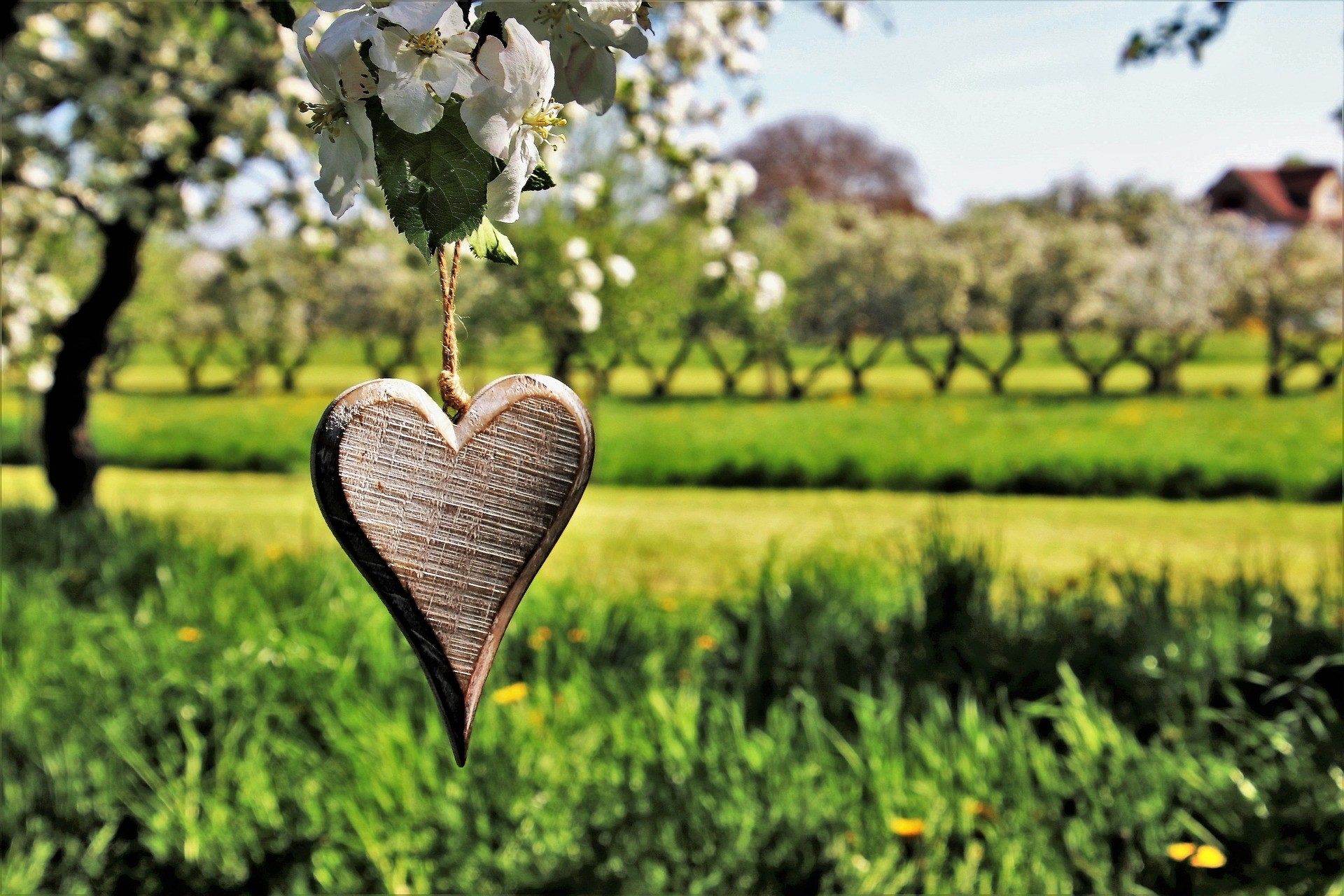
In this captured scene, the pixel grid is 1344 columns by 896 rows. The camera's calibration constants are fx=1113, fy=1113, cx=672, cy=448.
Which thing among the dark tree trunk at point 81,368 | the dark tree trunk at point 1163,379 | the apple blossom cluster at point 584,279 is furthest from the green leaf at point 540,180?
the dark tree trunk at point 1163,379

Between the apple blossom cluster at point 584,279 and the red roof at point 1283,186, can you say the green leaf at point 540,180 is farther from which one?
the red roof at point 1283,186

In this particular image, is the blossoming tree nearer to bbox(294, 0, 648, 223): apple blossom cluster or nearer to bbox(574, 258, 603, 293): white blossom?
bbox(294, 0, 648, 223): apple blossom cluster

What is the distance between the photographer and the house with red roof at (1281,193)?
A: 33594 mm

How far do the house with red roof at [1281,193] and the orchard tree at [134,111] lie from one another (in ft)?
110

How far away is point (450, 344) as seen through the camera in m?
0.80

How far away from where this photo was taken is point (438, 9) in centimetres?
73

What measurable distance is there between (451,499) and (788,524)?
8.59 m

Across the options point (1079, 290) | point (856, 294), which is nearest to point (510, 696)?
point (856, 294)

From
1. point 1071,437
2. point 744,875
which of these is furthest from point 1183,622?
point 1071,437

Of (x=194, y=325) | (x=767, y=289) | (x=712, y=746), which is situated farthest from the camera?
(x=194, y=325)

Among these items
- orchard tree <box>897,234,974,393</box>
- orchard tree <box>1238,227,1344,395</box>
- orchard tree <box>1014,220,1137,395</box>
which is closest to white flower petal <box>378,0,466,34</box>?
orchard tree <box>1238,227,1344,395</box>

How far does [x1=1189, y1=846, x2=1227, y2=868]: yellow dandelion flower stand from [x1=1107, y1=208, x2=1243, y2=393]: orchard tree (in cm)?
1539

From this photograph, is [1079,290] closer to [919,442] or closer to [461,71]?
[919,442]

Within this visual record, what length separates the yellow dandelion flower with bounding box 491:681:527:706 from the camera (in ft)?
10.8
